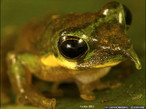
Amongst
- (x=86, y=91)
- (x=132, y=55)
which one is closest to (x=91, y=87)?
(x=86, y=91)

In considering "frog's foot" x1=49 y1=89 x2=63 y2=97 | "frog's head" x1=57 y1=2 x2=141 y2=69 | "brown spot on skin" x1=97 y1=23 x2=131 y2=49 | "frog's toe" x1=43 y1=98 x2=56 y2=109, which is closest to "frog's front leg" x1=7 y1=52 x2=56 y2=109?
"frog's foot" x1=49 y1=89 x2=63 y2=97

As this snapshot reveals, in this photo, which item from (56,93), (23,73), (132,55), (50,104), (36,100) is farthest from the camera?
(23,73)

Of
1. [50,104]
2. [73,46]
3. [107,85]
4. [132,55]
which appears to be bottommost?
[50,104]

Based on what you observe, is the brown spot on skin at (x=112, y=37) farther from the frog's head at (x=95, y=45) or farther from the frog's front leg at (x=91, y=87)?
the frog's front leg at (x=91, y=87)

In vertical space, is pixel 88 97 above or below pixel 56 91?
below

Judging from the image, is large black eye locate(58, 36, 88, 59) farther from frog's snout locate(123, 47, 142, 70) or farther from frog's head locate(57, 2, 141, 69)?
frog's snout locate(123, 47, 142, 70)

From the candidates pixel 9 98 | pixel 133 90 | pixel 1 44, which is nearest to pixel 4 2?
pixel 1 44

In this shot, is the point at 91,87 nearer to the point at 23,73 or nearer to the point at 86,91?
the point at 86,91

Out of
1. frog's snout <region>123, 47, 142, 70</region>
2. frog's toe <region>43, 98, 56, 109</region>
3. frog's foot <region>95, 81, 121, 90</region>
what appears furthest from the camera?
frog's foot <region>95, 81, 121, 90</region>

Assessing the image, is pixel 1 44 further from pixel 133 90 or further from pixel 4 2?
pixel 133 90
